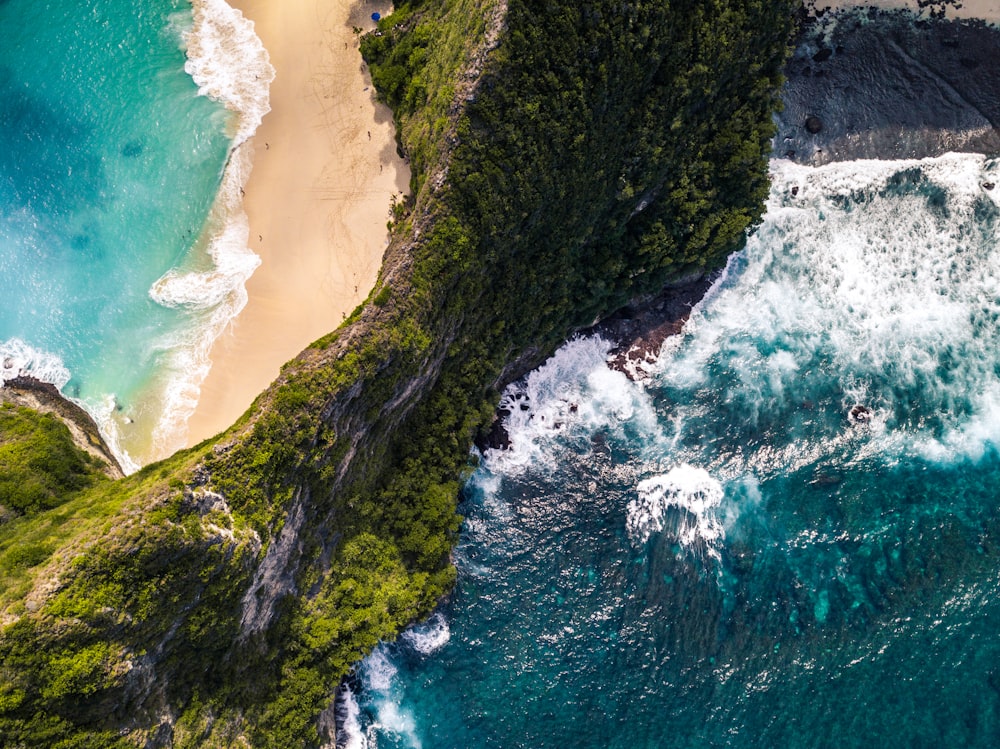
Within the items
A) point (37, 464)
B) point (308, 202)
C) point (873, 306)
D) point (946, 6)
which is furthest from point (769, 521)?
point (37, 464)

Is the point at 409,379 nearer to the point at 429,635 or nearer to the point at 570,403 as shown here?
the point at 570,403

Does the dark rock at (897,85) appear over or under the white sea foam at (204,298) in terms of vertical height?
under

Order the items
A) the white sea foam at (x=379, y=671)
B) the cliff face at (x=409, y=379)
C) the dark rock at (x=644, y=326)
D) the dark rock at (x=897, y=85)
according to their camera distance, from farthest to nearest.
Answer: the dark rock at (x=644, y=326), the dark rock at (x=897, y=85), the white sea foam at (x=379, y=671), the cliff face at (x=409, y=379)

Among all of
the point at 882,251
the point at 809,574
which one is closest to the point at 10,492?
the point at 809,574

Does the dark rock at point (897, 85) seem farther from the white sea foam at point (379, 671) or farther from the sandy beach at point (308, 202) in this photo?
the white sea foam at point (379, 671)

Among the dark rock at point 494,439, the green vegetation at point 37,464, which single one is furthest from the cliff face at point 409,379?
→ the green vegetation at point 37,464

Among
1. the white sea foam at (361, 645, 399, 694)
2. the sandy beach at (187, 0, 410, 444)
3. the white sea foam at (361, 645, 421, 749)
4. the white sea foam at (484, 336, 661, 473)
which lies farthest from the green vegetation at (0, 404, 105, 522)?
the white sea foam at (484, 336, 661, 473)
